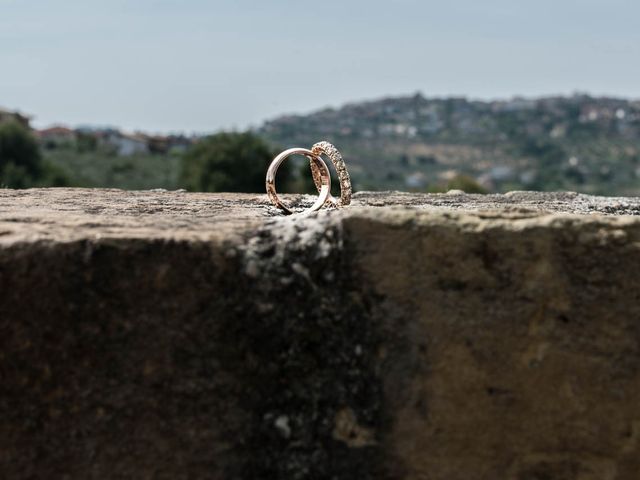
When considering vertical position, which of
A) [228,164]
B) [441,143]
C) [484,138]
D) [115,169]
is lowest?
[115,169]

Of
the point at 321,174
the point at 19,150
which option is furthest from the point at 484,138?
the point at 321,174

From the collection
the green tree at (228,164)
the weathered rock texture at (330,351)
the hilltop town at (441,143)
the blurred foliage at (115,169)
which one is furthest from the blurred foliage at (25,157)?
the weathered rock texture at (330,351)

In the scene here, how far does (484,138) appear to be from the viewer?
295ft

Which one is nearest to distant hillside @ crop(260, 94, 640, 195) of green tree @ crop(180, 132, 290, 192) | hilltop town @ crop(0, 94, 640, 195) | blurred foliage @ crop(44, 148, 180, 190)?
hilltop town @ crop(0, 94, 640, 195)

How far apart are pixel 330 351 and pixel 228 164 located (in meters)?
30.4

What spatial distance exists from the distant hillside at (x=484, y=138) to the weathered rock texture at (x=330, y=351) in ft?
179

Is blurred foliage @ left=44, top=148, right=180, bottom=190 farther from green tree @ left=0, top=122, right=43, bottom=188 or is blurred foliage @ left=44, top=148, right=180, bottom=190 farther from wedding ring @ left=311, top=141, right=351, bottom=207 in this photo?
wedding ring @ left=311, top=141, right=351, bottom=207

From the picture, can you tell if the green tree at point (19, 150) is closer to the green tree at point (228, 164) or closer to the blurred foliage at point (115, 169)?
the blurred foliage at point (115, 169)

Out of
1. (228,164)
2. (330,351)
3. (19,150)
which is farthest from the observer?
(19,150)

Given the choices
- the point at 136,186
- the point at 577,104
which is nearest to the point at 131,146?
the point at 136,186

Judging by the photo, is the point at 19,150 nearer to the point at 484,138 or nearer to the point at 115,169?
the point at 115,169

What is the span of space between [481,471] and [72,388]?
1.15 meters

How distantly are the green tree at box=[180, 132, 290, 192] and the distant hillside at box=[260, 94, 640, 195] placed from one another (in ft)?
78.6

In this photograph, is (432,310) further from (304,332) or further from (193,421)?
(193,421)
